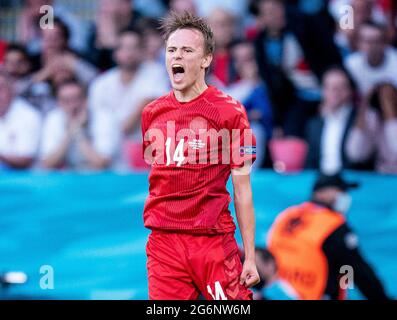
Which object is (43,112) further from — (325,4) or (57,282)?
(325,4)

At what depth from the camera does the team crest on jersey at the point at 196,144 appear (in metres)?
4.09

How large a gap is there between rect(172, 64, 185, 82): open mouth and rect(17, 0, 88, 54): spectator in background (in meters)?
3.62

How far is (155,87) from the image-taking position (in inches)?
286

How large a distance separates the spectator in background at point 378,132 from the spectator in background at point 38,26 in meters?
2.51

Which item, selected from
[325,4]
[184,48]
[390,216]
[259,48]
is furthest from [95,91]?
[184,48]

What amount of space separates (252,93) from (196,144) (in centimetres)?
308

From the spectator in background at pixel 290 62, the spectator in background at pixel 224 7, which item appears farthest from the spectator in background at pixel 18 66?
the spectator in background at pixel 290 62

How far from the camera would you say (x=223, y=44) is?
724cm

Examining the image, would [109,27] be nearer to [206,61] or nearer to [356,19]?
[356,19]

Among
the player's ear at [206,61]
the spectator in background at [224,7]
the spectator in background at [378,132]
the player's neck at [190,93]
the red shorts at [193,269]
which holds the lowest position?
the red shorts at [193,269]

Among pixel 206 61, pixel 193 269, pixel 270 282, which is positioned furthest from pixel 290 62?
pixel 193 269

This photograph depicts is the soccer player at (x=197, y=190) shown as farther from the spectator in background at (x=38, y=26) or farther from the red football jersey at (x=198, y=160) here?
the spectator in background at (x=38, y=26)

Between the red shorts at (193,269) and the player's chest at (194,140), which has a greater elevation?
the player's chest at (194,140)

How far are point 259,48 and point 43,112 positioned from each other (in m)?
1.98
